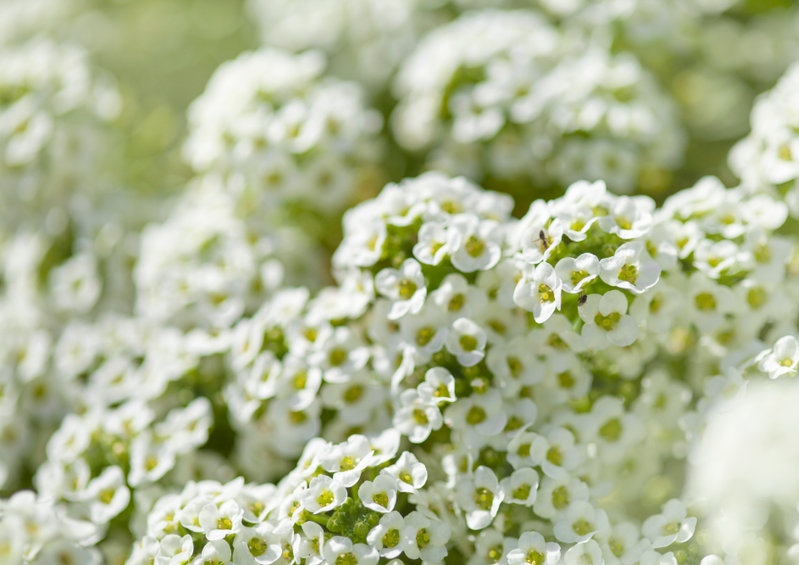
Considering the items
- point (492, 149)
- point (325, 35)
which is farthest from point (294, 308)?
point (325, 35)

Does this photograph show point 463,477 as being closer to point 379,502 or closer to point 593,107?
point 379,502

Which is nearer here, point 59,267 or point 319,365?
point 319,365

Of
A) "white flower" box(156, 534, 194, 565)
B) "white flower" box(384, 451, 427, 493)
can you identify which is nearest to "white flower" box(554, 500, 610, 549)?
"white flower" box(384, 451, 427, 493)

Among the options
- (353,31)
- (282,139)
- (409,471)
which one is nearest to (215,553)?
(409,471)

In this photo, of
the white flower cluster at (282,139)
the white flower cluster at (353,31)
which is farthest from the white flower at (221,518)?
the white flower cluster at (353,31)

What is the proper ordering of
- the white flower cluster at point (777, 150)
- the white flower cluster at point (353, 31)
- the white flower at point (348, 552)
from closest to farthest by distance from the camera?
the white flower at point (348, 552) < the white flower cluster at point (777, 150) < the white flower cluster at point (353, 31)

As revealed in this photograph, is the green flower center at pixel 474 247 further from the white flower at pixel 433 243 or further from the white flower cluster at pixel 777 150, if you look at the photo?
the white flower cluster at pixel 777 150

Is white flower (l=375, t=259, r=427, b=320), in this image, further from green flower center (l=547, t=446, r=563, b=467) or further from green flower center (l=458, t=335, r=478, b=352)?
green flower center (l=547, t=446, r=563, b=467)
